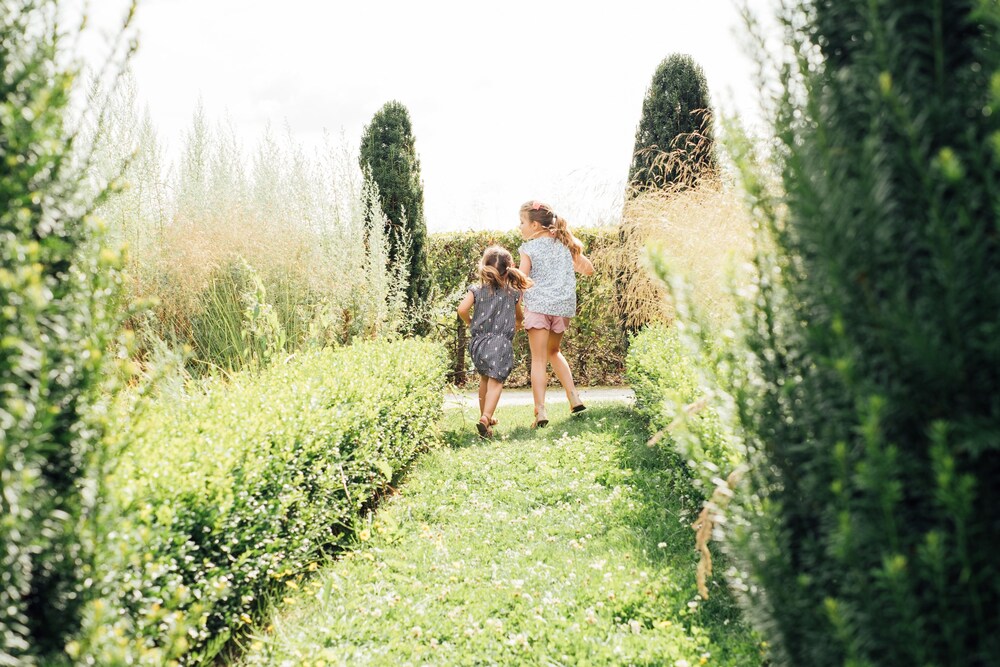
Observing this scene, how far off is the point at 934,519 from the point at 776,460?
429 mm

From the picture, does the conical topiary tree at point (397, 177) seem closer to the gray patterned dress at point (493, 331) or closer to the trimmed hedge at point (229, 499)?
the gray patterned dress at point (493, 331)

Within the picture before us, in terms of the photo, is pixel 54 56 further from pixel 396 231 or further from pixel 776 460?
pixel 396 231

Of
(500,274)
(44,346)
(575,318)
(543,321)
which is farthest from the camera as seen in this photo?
(575,318)

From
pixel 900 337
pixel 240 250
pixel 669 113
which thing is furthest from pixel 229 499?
pixel 669 113

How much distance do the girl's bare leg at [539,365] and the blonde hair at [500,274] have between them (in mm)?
579

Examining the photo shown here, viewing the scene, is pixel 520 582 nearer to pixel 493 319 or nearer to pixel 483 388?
pixel 483 388

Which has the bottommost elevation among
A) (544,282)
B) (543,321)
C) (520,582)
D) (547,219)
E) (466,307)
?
(520,582)

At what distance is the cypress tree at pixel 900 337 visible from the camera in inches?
48.7

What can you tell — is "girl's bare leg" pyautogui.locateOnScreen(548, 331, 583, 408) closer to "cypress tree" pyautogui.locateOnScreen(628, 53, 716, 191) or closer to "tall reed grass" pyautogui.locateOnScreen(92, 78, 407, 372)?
"tall reed grass" pyautogui.locateOnScreen(92, 78, 407, 372)

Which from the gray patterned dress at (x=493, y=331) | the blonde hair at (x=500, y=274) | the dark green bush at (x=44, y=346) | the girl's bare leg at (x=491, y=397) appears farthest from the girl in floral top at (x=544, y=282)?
the dark green bush at (x=44, y=346)

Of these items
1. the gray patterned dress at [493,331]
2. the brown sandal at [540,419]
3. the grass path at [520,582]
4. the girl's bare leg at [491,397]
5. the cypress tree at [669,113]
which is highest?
the cypress tree at [669,113]

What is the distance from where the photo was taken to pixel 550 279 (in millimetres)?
8047

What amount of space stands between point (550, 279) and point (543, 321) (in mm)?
483

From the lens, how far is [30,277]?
1.49m
